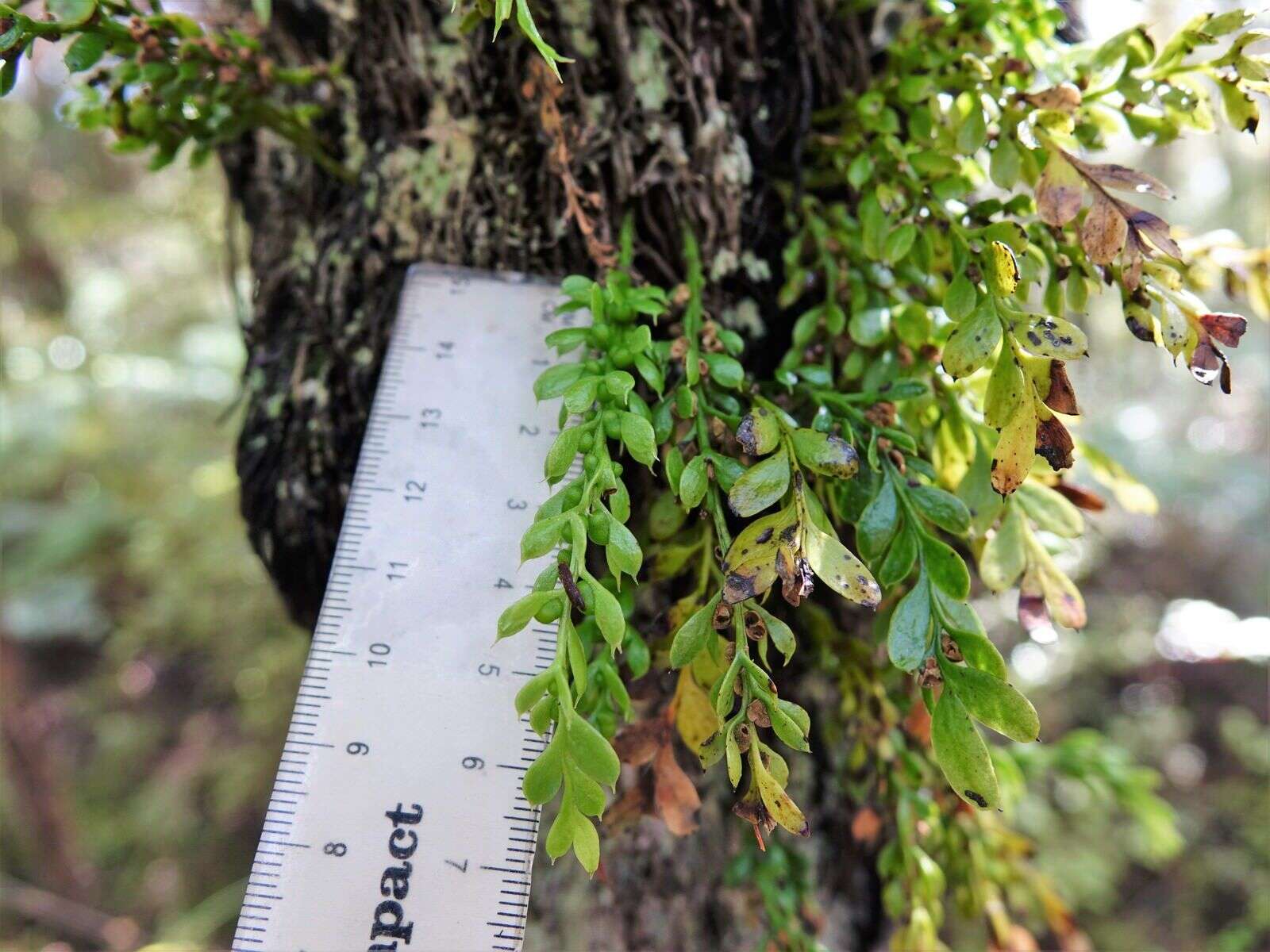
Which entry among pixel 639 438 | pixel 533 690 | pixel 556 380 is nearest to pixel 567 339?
pixel 556 380

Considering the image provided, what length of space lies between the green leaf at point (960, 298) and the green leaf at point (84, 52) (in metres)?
0.97

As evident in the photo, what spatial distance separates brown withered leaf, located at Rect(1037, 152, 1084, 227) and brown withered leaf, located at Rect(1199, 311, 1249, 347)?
0.50ft

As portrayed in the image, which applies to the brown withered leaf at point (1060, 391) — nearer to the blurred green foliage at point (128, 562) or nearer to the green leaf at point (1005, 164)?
the green leaf at point (1005, 164)

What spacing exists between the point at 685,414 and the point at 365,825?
1.84ft

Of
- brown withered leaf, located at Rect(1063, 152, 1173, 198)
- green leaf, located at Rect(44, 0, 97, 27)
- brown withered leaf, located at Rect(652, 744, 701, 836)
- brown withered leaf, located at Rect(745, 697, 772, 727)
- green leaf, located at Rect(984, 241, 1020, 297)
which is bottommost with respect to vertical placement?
brown withered leaf, located at Rect(652, 744, 701, 836)

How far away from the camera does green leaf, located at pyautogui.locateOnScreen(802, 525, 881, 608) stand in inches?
27.0

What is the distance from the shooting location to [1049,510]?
90 centimetres

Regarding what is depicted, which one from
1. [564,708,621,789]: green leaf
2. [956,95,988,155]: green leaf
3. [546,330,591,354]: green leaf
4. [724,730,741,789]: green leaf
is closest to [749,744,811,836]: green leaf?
[724,730,741,789]: green leaf

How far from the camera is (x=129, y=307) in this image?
4.56 metres

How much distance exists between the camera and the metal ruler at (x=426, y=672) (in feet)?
2.82

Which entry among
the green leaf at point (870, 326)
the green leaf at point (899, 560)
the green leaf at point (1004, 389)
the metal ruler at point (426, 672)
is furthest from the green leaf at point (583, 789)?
the green leaf at point (870, 326)

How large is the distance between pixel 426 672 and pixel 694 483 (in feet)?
1.32

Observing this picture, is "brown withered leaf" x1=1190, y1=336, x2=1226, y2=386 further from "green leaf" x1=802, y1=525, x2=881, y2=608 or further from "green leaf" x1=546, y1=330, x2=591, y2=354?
"green leaf" x1=546, y1=330, x2=591, y2=354

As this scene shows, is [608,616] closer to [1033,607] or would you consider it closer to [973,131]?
[1033,607]
